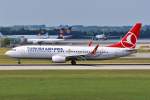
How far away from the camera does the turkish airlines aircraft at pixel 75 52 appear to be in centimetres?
6831

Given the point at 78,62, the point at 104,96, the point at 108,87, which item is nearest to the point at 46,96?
the point at 104,96

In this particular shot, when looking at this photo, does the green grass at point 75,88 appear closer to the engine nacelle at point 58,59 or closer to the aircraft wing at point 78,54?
the engine nacelle at point 58,59

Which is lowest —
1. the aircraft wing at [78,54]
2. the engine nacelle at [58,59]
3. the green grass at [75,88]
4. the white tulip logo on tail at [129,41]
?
the engine nacelle at [58,59]

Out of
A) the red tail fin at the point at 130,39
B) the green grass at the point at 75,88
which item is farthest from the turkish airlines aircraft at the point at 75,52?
the green grass at the point at 75,88

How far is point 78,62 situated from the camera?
73688mm

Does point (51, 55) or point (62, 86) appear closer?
point (62, 86)

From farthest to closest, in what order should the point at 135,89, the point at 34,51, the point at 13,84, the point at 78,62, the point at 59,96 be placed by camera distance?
the point at 78,62, the point at 34,51, the point at 13,84, the point at 135,89, the point at 59,96

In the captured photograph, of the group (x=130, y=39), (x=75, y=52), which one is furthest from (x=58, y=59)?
(x=130, y=39)

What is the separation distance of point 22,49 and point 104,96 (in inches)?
1457

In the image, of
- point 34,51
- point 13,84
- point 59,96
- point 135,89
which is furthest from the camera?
point 34,51

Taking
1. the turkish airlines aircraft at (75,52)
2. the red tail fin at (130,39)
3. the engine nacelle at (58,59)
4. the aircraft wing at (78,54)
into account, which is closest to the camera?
the engine nacelle at (58,59)

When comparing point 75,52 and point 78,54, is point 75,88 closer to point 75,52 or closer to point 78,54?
point 78,54

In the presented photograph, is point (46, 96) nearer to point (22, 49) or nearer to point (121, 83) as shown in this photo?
point (121, 83)

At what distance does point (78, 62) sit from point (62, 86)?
1385 inches
